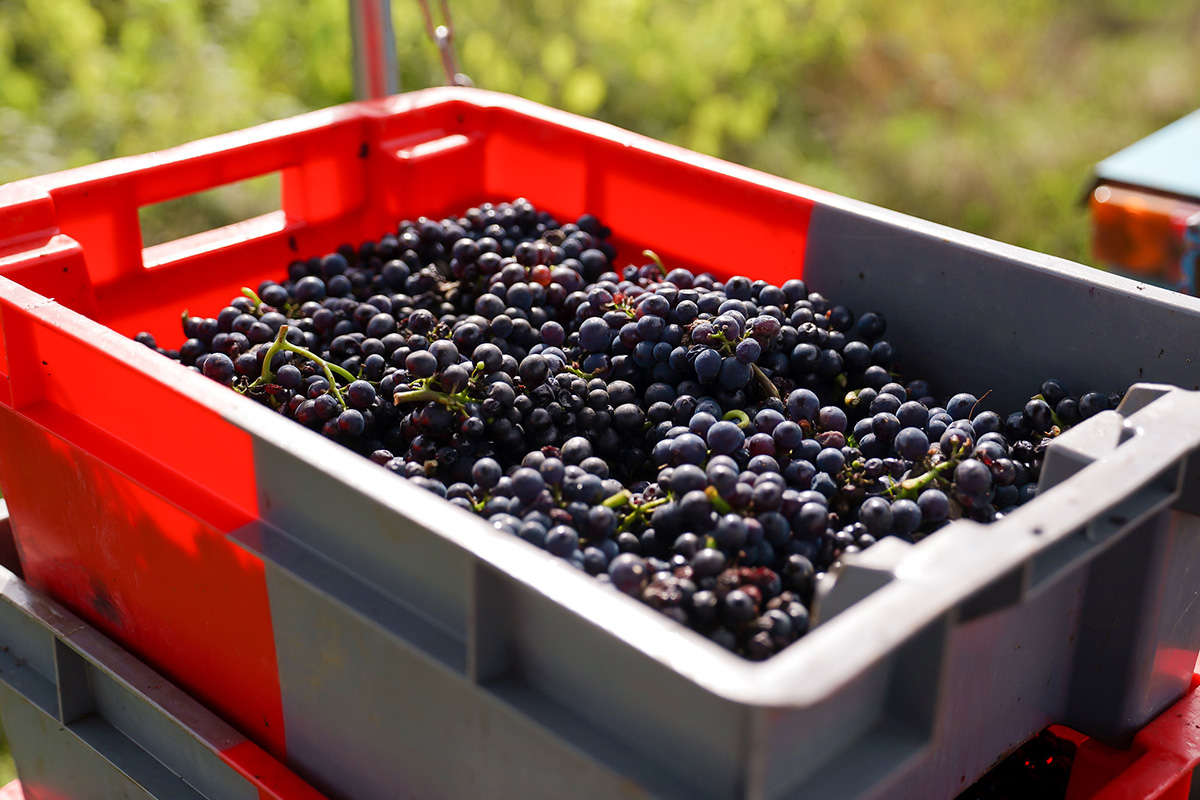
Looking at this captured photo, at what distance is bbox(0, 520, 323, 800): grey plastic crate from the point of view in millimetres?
1113

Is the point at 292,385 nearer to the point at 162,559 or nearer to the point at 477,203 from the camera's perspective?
the point at 162,559

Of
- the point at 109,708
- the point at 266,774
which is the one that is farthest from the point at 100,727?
the point at 266,774

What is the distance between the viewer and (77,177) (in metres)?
1.50

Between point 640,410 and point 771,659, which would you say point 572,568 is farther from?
point 640,410

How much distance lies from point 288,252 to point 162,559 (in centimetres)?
73

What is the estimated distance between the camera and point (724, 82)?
4.38m

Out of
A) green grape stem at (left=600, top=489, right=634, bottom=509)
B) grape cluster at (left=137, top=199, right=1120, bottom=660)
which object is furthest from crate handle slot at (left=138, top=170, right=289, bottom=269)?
green grape stem at (left=600, top=489, right=634, bottom=509)

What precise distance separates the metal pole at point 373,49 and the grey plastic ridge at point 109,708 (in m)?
0.96

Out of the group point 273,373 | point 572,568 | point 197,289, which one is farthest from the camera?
point 197,289

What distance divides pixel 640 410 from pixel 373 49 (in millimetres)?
925

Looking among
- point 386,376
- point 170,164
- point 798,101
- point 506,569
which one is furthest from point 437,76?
point 506,569

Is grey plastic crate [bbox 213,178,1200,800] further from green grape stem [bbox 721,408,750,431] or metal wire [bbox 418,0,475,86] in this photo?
metal wire [bbox 418,0,475,86]

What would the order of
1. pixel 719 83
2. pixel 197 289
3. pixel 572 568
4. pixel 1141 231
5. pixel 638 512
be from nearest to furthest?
pixel 572 568 < pixel 638 512 < pixel 197 289 < pixel 1141 231 < pixel 719 83

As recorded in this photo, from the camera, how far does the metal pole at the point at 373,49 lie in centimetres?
187
